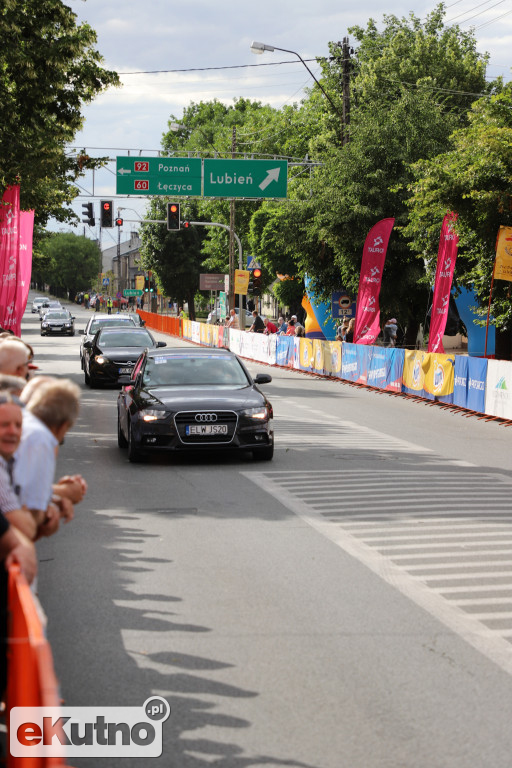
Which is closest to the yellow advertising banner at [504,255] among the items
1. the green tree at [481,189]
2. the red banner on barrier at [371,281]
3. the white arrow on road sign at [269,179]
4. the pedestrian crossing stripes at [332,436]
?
the green tree at [481,189]

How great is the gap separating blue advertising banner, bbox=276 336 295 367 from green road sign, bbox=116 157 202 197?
23.0 ft

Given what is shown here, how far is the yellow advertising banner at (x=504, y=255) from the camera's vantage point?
2266 centimetres

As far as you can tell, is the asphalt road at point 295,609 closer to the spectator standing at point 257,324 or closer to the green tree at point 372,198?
the green tree at point 372,198

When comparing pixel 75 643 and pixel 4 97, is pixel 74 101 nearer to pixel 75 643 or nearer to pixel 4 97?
pixel 4 97

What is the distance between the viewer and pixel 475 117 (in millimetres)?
24609

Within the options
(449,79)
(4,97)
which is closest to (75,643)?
(4,97)

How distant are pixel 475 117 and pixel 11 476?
21811 mm

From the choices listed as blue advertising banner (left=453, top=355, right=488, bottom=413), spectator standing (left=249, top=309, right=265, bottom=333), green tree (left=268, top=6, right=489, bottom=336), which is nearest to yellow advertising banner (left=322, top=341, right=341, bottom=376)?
green tree (left=268, top=6, right=489, bottom=336)

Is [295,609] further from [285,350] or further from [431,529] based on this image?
[285,350]

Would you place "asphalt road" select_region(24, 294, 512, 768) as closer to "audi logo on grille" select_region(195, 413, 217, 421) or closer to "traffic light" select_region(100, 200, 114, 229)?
"audi logo on grille" select_region(195, 413, 217, 421)

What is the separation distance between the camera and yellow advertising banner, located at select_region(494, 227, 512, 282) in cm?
2266

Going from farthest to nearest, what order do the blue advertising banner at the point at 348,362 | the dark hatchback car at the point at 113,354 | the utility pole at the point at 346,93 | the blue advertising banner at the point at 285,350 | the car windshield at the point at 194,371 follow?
the blue advertising banner at the point at 285,350
the utility pole at the point at 346,93
the blue advertising banner at the point at 348,362
the dark hatchback car at the point at 113,354
the car windshield at the point at 194,371

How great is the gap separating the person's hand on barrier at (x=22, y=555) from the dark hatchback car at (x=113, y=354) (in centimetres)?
2254

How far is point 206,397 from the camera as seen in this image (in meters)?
14.2
